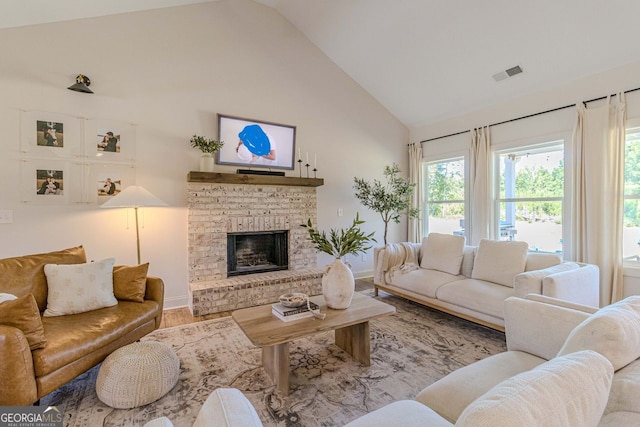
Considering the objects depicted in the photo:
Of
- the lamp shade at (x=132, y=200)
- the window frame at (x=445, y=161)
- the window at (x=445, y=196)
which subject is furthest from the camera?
the window at (x=445, y=196)

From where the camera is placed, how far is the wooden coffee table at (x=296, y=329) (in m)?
1.90

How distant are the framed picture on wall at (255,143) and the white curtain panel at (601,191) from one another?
357 centimetres

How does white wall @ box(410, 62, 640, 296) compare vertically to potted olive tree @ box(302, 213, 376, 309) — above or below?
above

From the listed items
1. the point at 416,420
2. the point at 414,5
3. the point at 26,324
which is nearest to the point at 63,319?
the point at 26,324

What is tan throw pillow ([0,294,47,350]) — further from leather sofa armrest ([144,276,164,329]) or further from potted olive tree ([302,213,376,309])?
potted olive tree ([302,213,376,309])

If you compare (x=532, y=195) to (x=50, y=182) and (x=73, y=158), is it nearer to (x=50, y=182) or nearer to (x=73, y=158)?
(x=73, y=158)

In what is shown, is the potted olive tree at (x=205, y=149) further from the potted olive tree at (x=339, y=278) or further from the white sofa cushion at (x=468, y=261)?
the white sofa cushion at (x=468, y=261)

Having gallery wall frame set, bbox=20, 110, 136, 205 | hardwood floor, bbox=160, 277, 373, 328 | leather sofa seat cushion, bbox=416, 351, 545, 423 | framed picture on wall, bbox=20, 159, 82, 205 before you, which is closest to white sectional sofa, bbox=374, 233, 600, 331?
leather sofa seat cushion, bbox=416, 351, 545, 423

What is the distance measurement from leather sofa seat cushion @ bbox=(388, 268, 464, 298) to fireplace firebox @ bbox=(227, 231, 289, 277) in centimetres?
161

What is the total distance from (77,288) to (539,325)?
3003 mm

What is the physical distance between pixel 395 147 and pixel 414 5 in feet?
7.91

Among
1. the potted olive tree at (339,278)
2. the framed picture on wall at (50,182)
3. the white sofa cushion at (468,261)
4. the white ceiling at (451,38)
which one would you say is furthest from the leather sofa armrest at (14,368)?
the white sofa cushion at (468,261)

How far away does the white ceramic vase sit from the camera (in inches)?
147

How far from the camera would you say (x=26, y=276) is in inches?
84.3
